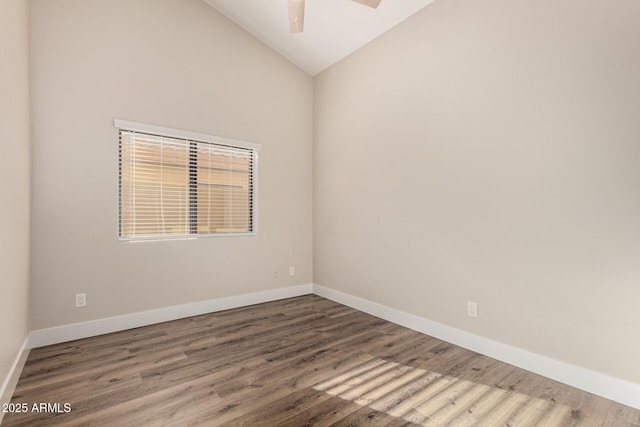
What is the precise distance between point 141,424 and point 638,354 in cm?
301

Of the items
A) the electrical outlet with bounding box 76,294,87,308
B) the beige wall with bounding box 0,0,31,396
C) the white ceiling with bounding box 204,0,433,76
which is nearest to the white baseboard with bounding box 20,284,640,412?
the electrical outlet with bounding box 76,294,87,308

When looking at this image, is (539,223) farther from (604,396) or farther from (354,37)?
(354,37)

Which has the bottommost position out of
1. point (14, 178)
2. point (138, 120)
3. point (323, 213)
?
point (323, 213)

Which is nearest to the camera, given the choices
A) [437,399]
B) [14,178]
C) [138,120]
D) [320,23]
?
[437,399]

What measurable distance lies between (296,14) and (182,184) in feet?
6.99

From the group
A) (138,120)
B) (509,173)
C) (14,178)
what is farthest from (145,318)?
(509,173)

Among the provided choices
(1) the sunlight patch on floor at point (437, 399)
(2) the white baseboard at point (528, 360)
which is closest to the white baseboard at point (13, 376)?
(1) the sunlight patch on floor at point (437, 399)

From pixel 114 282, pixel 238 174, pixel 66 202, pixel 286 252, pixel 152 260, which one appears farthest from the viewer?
pixel 286 252

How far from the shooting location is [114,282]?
9.95ft

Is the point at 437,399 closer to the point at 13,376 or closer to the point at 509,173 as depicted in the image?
the point at 509,173

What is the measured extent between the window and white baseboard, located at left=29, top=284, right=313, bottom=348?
809 mm

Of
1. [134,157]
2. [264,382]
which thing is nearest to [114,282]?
[134,157]

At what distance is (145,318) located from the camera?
3209mm

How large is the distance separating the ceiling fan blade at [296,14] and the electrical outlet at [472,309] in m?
2.94
